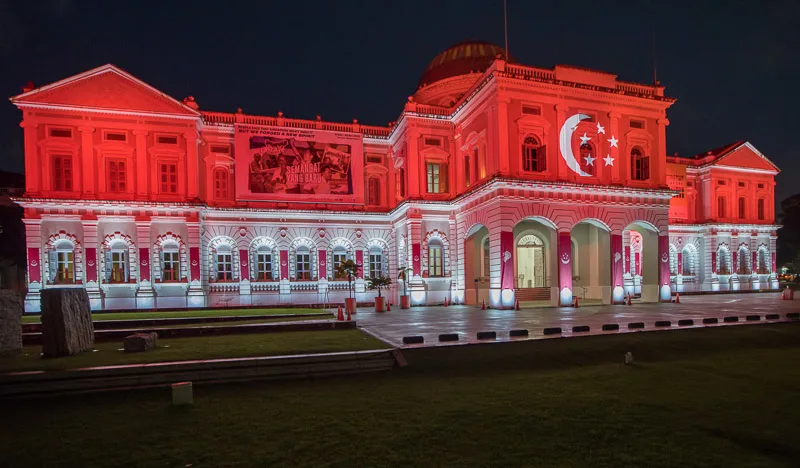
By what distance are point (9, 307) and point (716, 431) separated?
1334 cm

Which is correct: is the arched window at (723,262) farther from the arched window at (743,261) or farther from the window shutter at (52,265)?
the window shutter at (52,265)

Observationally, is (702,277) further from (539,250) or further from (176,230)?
(176,230)

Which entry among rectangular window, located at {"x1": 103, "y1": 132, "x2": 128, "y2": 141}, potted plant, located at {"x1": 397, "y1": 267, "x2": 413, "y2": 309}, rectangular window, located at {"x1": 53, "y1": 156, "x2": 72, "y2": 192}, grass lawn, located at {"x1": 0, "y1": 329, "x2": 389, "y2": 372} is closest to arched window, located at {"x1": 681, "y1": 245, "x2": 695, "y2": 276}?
potted plant, located at {"x1": 397, "y1": 267, "x2": 413, "y2": 309}

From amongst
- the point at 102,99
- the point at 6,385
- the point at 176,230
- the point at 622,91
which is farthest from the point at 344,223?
the point at 6,385

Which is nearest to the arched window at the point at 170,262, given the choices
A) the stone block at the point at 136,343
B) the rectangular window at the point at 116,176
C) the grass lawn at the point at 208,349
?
the rectangular window at the point at 116,176

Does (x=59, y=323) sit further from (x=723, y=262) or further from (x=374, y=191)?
(x=723, y=262)

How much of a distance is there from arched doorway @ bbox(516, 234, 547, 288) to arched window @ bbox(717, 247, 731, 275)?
19401 millimetres

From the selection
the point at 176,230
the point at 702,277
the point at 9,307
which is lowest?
the point at 702,277

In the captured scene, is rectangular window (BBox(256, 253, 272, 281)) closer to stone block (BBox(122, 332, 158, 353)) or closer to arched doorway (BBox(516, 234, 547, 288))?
arched doorway (BBox(516, 234, 547, 288))

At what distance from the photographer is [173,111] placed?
27750mm

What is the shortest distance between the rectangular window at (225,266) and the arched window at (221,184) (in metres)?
3.83

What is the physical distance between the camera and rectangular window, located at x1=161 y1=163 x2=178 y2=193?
28.0 m

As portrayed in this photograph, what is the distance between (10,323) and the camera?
10367 millimetres

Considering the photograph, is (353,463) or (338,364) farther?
(338,364)
